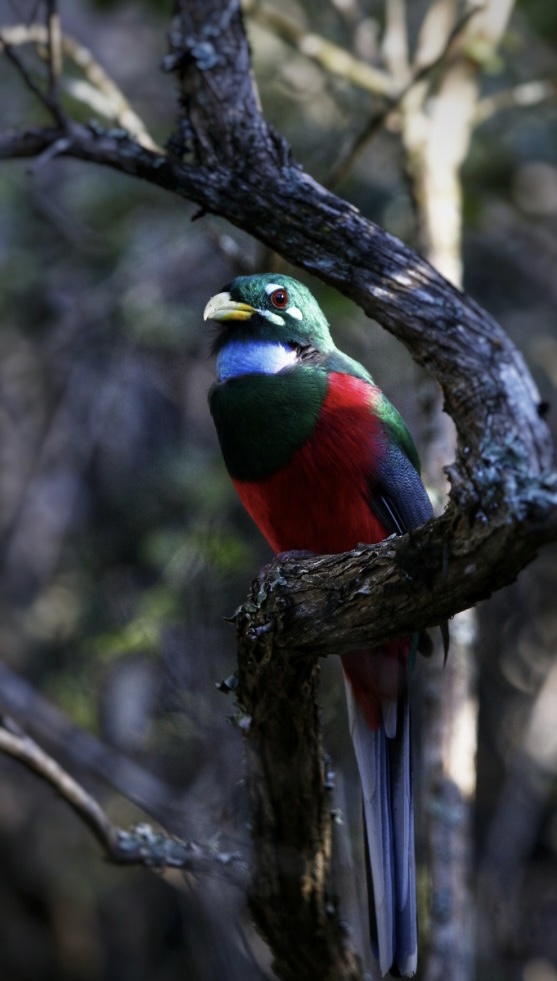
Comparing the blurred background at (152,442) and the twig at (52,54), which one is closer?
the twig at (52,54)

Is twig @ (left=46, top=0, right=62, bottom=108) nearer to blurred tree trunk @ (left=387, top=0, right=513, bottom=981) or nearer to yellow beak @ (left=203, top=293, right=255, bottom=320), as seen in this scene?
yellow beak @ (left=203, top=293, right=255, bottom=320)

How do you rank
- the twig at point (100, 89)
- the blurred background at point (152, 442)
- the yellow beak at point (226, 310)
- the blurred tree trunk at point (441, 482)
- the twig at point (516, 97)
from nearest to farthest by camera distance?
the yellow beak at point (226, 310) < the blurred tree trunk at point (441, 482) < the twig at point (100, 89) < the twig at point (516, 97) < the blurred background at point (152, 442)

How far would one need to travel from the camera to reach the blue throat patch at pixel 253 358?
3781 millimetres

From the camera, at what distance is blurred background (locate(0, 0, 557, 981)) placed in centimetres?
649

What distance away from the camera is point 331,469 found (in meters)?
3.66

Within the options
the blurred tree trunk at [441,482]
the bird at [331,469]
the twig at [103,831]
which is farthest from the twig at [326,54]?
the twig at [103,831]

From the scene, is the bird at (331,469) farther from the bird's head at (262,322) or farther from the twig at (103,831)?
the twig at (103,831)

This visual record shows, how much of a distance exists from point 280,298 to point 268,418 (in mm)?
484

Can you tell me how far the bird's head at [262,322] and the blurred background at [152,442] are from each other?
178 centimetres

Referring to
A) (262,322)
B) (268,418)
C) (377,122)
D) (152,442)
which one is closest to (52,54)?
(262,322)

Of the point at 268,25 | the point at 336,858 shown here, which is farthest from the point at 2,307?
the point at 336,858

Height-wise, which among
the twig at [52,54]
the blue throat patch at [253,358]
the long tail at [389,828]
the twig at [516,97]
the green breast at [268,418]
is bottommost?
the long tail at [389,828]

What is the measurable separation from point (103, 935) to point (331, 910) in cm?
491

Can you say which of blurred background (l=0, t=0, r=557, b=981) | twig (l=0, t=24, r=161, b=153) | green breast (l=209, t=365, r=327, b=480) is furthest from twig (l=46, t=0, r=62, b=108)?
blurred background (l=0, t=0, r=557, b=981)
